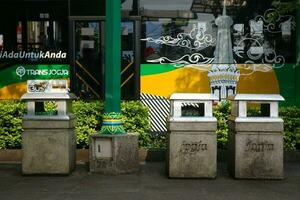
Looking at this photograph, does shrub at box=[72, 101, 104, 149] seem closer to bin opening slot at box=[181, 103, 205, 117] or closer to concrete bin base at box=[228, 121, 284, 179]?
bin opening slot at box=[181, 103, 205, 117]

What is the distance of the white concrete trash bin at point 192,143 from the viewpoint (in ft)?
28.0

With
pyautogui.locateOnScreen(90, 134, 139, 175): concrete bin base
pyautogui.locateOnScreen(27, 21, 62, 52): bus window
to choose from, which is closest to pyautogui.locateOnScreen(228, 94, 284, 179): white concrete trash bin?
pyautogui.locateOnScreen(90, 134, 139, 175): concrete bin base

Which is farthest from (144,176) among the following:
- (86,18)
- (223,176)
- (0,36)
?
(0,36)

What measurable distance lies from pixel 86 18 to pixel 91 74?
4.23 ft

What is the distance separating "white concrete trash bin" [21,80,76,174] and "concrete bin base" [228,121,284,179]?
261 cm

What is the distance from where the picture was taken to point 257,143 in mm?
8539

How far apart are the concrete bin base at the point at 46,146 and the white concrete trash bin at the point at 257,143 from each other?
2598 mm

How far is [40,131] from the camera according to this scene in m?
8.69

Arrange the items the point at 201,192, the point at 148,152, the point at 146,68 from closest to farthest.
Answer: the point at 201,192 < the point at 148,152 < the point at 146,68

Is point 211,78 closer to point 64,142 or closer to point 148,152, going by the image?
point 148,152

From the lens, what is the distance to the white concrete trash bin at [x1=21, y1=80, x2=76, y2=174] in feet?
28.5

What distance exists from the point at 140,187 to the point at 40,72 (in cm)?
581

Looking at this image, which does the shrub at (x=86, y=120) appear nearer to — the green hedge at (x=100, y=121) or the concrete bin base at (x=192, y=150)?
the green hedge at (x=100, y=121)

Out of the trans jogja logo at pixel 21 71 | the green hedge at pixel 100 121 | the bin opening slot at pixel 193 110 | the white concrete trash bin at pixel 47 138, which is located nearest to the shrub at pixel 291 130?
the green hedge at pixel 100 121
